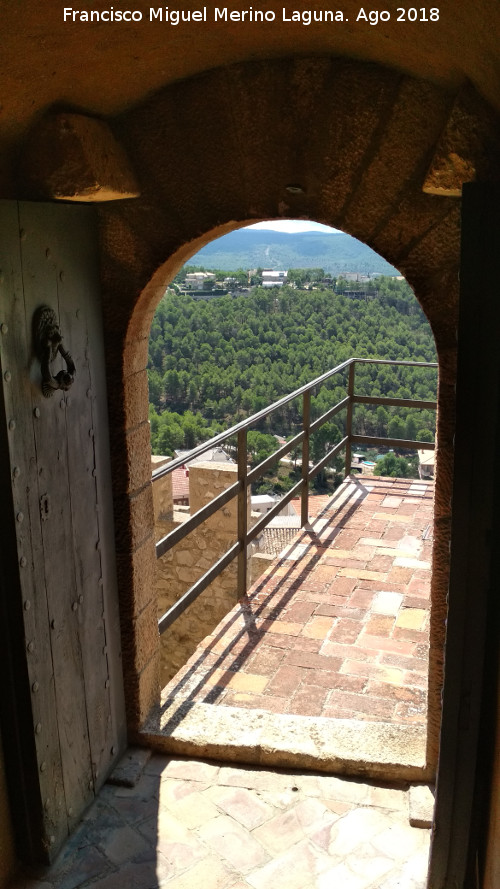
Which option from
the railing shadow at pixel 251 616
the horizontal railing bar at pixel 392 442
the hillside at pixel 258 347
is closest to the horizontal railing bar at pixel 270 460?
the railing shadow at pixel 251 616

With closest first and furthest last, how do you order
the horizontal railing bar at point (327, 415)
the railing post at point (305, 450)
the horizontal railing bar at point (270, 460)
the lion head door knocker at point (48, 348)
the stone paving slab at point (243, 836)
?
the lion head door knocker at point (48, 348), the stone paving slab at point (243, 836), the horizontal railing bar at point (270, 460), the railing post at point (305, 450), the horizontal railing bar at point (327, 415)

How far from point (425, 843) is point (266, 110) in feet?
8.22

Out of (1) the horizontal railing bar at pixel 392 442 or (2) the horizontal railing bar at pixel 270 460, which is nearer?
(2) the horizontal railing bar at pixel 270 460

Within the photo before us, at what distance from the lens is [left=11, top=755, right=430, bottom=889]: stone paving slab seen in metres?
2.33

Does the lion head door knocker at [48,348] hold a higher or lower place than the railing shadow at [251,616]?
higher

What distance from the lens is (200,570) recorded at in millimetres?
6281

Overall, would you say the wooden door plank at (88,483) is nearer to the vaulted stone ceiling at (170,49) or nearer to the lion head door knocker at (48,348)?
the lion head door knocker at (48,348)

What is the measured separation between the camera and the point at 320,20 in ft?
6.29

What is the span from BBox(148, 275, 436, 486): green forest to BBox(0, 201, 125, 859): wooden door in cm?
1169

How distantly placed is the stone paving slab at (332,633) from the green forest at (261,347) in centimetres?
958

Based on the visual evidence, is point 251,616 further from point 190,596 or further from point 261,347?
point 261,347

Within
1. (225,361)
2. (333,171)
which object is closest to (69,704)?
(333,171)

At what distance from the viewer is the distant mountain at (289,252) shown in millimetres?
34875

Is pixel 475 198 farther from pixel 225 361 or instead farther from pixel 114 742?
pixel 225 361
